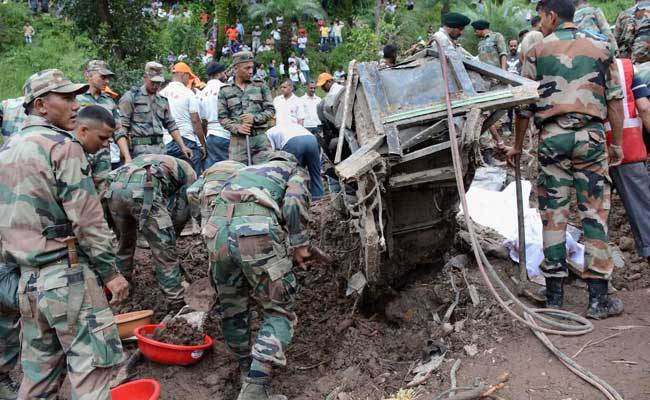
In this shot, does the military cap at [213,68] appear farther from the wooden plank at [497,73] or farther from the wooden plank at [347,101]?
the wooden plank at [497,73]

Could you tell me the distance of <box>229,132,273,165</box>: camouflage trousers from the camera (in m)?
7.35

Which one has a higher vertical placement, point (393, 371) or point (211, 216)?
point (211, 216)

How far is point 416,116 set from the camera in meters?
4.13

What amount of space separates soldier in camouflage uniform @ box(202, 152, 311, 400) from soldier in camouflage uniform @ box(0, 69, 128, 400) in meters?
0.88

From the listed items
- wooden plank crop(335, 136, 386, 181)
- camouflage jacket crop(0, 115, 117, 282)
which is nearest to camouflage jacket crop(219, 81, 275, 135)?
wooden plank crop(335, 136, 386, 181)

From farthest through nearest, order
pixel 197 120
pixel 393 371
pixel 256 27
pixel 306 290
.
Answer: pixel 256 27, pixel 197 120, pixel 306 290, pixel 393 371

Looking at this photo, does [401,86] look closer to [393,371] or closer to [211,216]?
[211,216]

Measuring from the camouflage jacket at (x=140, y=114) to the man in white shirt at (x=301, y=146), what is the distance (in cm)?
157

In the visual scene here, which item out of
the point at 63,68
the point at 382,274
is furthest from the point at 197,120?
→ the point at 63,68

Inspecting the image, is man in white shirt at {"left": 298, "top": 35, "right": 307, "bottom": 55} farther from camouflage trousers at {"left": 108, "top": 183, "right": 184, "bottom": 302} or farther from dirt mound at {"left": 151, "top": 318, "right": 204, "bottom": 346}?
dirt mound at {"left": 151, "top": 318, "right": 204, "bottom": 346}

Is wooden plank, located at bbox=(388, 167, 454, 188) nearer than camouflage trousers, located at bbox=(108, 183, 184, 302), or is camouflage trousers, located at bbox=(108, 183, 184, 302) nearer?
wooden plank, located at bbox=(388, 167, 454, 188)

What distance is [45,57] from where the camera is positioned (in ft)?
52.5

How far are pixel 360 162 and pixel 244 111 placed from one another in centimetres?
383

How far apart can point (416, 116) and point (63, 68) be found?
1256 cm
